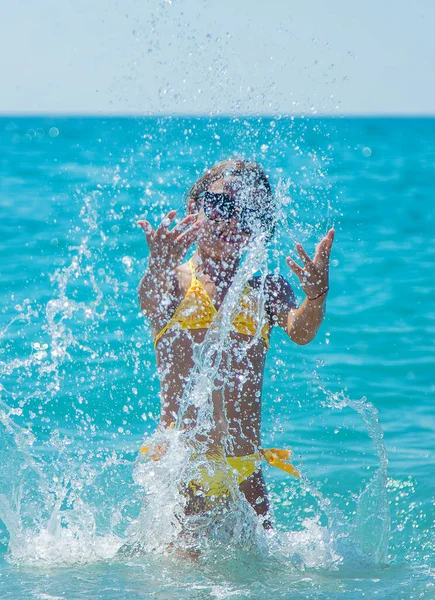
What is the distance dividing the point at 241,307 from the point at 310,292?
0.91ft

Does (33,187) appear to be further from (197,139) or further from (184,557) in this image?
(184,557)

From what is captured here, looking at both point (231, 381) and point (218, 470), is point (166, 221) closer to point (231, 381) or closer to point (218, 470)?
point (231, 381)

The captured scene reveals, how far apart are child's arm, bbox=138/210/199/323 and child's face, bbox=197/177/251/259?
0.12 metres

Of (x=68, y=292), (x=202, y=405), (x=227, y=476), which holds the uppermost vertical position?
(x=68, y=292)

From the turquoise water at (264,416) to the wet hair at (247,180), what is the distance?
10cm

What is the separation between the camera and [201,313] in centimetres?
360

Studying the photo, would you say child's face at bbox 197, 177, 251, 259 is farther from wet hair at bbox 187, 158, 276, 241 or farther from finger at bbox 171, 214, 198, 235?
finger at bbox 171, 214, 198, 235

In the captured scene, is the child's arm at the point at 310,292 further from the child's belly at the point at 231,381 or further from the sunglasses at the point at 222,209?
the sunglasses at the point at 222,209

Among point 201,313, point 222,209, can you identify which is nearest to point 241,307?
point 201,313

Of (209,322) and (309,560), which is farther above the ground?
(209,322)

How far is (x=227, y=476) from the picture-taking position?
3.62 meters

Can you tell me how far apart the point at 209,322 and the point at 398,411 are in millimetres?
3453

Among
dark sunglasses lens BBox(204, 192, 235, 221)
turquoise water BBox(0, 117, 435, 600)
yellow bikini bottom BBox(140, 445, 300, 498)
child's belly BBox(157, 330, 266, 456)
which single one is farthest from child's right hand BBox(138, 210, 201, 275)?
yellow bikini bottom BBox(140, 445, 300, 498)

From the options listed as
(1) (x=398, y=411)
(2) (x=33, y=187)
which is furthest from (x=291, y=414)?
(2) (x=33, y=187)
